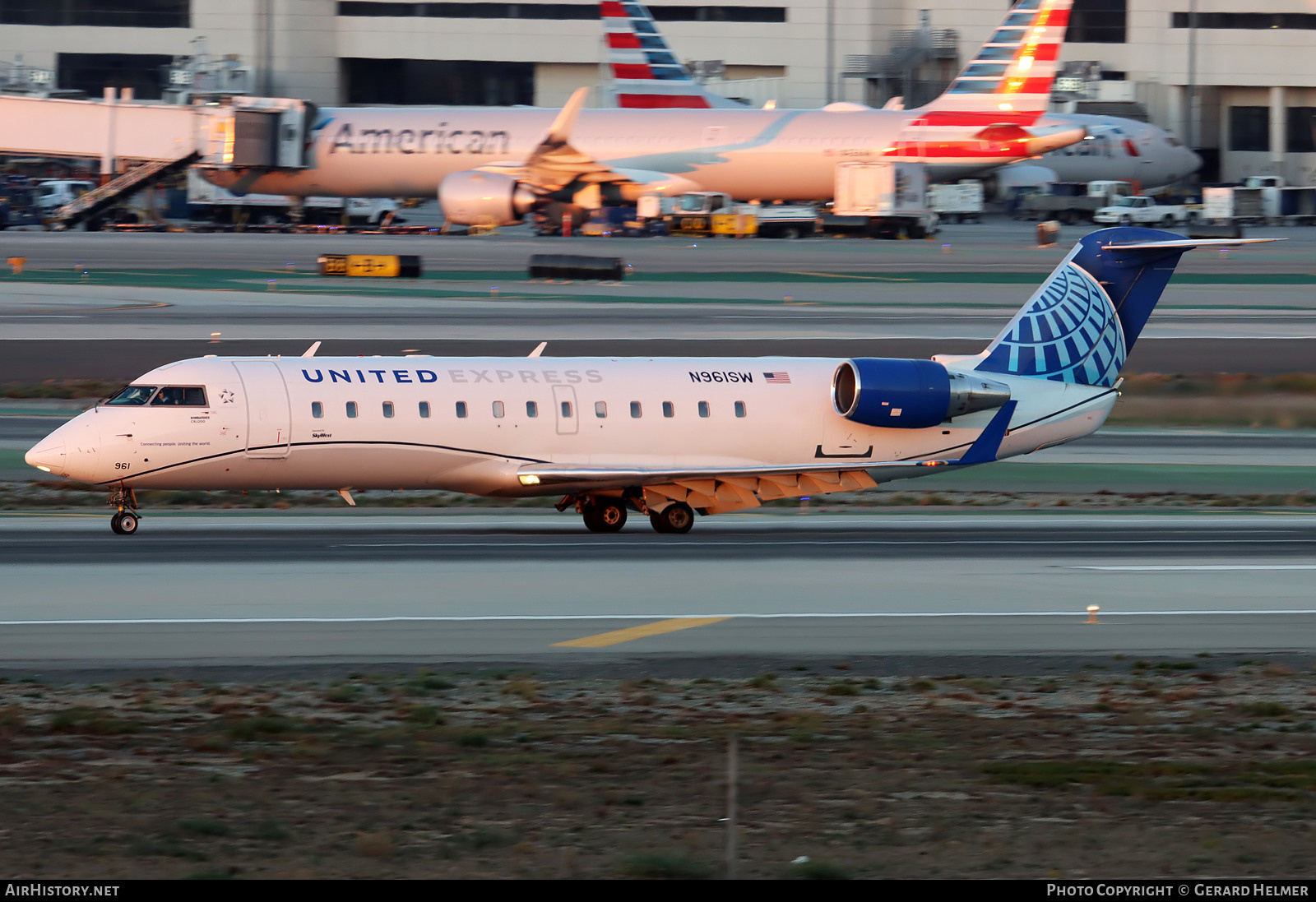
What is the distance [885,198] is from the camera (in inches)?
3615

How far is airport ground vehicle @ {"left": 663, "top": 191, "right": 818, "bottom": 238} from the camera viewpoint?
91250 mm

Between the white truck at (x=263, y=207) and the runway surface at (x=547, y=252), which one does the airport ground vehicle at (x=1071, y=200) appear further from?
the white truck at (x=263, y=207)

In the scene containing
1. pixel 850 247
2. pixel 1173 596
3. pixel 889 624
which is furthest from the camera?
pixel 850 247

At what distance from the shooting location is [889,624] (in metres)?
21.3

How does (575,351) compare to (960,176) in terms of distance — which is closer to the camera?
(575,351)

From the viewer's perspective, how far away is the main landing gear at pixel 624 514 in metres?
30.0

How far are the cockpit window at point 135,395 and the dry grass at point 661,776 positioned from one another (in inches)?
467

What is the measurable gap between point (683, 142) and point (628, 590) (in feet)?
235

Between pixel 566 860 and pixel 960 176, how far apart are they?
3575 inches

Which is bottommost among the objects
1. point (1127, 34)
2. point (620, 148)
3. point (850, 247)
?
point (850, 247)

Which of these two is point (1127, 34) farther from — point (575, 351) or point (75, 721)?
point (75, 721)

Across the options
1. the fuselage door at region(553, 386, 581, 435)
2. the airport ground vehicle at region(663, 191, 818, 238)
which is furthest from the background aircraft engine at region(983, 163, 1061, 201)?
the fuselage door at region(553, 386, 581, 435)

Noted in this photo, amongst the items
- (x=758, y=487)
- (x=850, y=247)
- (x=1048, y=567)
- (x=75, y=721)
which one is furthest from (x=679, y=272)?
(x=75, y=721)

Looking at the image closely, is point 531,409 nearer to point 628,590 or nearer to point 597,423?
point 597,423
